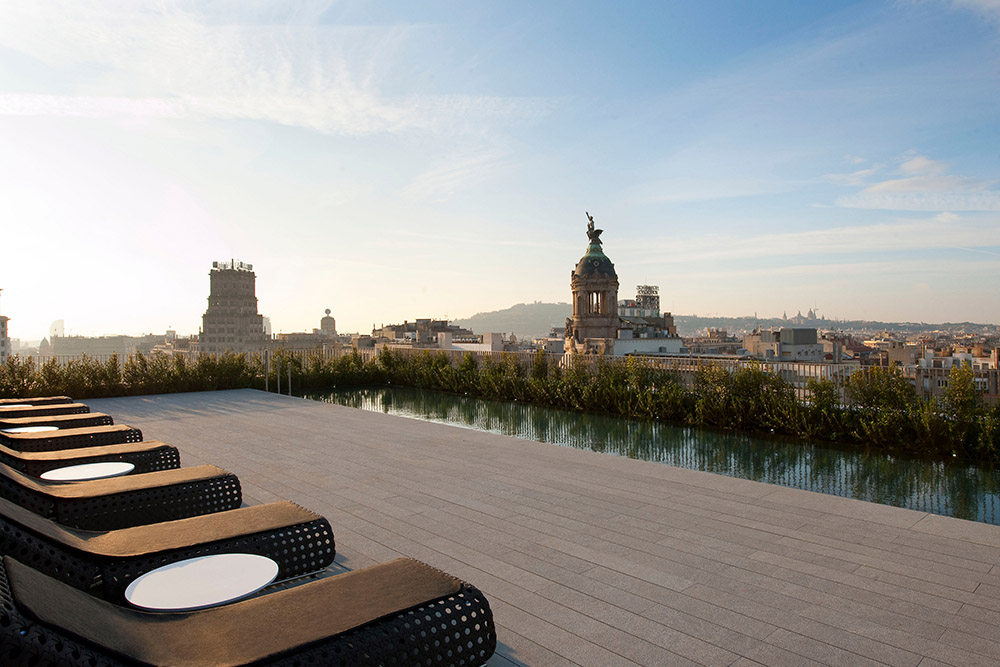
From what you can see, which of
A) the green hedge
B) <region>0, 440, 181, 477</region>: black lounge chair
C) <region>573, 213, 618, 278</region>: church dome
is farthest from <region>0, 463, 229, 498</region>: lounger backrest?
<region>573, 213, 618, 278</region>: church dome

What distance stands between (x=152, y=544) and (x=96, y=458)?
6.03 feet

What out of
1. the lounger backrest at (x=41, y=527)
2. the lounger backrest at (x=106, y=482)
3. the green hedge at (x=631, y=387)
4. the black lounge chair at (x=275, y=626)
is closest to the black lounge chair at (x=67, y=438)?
the lounger backrest at (x=106, y=482)

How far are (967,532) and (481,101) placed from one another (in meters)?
13.2

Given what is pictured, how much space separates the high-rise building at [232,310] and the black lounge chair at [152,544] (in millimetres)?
109015

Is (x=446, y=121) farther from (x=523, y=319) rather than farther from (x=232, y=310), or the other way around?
(x=523, y=319)

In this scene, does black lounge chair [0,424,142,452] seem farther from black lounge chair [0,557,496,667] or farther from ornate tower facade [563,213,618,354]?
ornate tower facade [563,213,618,354]

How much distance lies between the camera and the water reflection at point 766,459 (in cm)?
505

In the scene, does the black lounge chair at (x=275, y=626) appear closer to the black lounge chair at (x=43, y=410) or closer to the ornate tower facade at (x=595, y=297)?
the black lounge chair at (x=43, y=410)

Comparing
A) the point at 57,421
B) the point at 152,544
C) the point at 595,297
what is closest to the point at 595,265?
the point at 595,297

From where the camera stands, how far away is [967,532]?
344 cm

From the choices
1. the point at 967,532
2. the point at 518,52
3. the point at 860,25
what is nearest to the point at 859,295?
the point at 860,25

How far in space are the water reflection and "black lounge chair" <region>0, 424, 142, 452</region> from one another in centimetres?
447

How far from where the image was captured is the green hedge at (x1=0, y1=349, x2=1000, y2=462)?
6.47 m

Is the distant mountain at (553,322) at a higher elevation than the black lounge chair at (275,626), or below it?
higher
